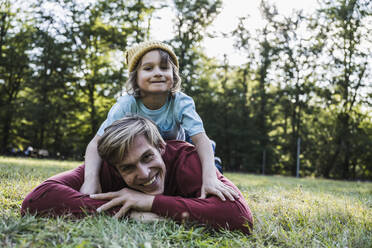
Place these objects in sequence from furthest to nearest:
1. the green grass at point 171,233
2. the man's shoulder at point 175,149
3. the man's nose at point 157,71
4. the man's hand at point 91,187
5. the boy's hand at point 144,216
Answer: the man's nose at point 157,71
the man's shoulder at point 175,149
the man's hand at point 91,187
the boy's hand at point 144,216
the green grass at point 171,233

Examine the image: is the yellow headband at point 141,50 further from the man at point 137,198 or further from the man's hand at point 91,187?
the man's hand at point 91,187

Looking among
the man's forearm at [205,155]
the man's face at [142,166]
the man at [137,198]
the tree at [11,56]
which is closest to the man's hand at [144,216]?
the man at [137,198]

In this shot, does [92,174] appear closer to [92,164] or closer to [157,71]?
[92,164]

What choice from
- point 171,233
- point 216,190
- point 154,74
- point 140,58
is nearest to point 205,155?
point 216,190

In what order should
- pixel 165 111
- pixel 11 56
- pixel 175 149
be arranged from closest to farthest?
pixel 175 149 < pixel 165 111 < pixel 11 56

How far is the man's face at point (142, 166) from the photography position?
218 centimetres

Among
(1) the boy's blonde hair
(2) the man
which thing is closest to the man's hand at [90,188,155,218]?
(2) the man

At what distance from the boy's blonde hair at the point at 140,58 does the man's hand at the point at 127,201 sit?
4.87 feet

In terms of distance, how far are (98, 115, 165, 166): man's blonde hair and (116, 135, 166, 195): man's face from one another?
0.12 ft

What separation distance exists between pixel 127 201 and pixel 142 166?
0.27m

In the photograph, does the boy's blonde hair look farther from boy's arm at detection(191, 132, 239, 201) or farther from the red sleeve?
the red sleeve

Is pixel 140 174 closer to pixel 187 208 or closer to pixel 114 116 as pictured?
pixel 187 208

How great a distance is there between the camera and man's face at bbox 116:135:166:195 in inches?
85.7

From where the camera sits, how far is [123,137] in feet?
7.23
